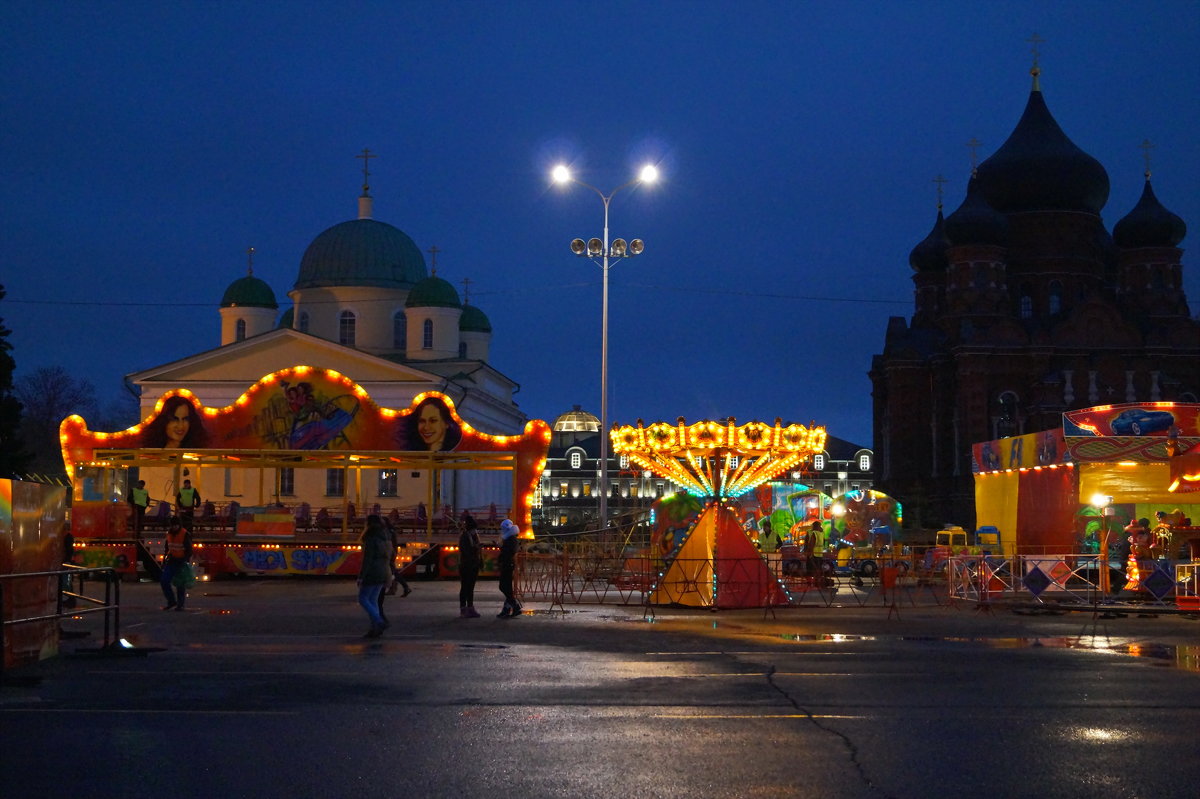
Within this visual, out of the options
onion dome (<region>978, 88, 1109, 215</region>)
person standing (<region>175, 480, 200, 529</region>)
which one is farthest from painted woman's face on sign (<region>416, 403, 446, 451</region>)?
onion dome (<region>978, 88, 1109, 215</region>)

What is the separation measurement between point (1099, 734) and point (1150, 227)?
6430 centimetres

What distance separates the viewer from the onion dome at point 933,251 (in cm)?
7300

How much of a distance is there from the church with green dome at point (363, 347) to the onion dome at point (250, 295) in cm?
5

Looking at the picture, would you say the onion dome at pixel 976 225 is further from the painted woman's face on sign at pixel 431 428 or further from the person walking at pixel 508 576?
the person walking at pixel 508 576

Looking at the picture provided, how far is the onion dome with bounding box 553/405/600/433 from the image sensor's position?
424ft

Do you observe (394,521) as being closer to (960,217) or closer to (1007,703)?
(1007,703)

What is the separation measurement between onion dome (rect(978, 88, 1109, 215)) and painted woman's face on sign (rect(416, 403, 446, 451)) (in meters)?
43.2

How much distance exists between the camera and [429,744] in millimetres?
8773

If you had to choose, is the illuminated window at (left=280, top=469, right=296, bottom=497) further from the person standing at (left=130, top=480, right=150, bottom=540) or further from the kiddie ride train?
the person standing at (left=130, top=480, right=150, bottom=540)

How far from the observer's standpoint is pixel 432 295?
2474 inches

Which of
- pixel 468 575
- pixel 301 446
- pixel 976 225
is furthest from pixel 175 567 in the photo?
pixel 976 225

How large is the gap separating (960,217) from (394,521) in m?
40.7

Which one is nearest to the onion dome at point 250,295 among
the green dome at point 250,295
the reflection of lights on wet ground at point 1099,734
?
the green dome at point 250,295

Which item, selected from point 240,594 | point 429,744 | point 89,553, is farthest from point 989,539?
point 429,744
